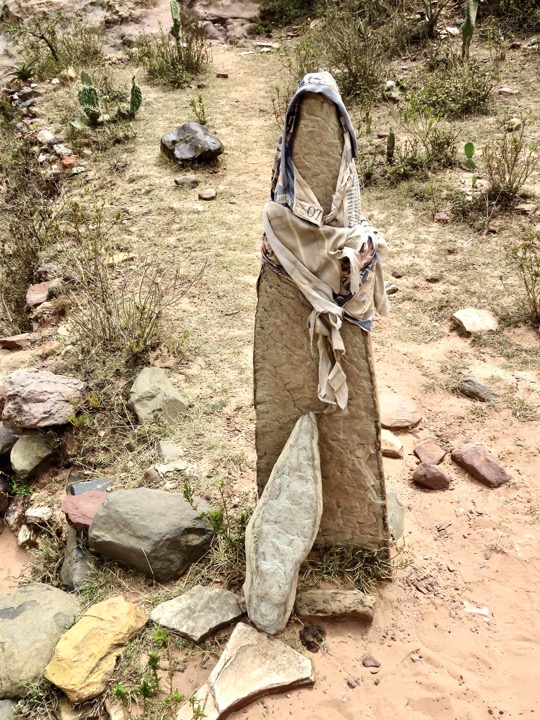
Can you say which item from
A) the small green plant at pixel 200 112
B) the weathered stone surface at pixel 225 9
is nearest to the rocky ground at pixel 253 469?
the small green plant at pixel 200 112

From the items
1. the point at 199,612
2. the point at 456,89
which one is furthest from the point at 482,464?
the point at 456,89

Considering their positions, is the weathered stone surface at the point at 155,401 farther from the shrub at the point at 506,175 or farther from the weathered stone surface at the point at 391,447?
the shrub at the point at 506,175

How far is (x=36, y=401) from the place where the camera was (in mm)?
3396

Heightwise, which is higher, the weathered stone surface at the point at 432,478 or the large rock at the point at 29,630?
the large rock at the point at 29,630

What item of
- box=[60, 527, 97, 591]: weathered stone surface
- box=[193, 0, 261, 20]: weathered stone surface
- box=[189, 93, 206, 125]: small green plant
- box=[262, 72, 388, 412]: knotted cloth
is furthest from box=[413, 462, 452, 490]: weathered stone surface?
box=[193, 0, 261, 20]: weathered stone surface

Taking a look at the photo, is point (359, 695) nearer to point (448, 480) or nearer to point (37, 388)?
point (448, 480)

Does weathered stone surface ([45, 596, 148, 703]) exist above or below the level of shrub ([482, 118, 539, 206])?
below

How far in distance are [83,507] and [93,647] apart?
0.75 m

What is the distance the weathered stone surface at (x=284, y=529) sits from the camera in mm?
2154

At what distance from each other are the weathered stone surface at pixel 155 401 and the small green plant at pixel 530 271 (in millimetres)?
2297

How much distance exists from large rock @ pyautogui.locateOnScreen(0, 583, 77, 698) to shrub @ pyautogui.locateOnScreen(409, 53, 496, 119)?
5.57 m

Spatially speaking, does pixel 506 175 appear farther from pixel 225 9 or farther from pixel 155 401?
pixel 225 9

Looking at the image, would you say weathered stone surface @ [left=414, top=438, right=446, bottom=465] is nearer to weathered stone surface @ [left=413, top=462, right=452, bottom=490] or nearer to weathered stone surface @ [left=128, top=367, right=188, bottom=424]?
weathered stone surface @ [left=413, top=462, right=452, bottom=490]

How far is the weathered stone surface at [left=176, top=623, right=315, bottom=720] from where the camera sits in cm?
201
